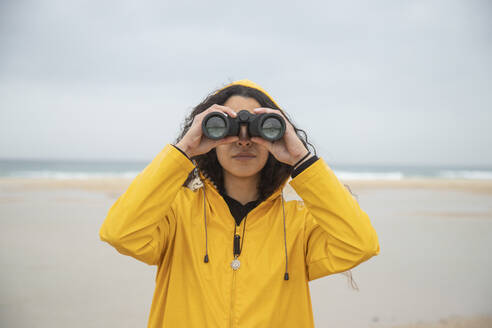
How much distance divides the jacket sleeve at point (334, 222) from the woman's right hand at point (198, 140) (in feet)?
1.25

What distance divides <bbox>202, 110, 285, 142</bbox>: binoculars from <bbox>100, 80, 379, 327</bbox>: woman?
0.03 m

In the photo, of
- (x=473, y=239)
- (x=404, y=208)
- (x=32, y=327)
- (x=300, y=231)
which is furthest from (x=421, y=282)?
(x=404, y=208)

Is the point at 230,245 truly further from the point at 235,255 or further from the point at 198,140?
the point at 198,140

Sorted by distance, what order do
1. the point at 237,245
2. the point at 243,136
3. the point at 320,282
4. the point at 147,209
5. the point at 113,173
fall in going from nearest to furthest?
the point at 147,209
the point at 237,245
the point at 243,136
the point at 320,282
the point at 113,173

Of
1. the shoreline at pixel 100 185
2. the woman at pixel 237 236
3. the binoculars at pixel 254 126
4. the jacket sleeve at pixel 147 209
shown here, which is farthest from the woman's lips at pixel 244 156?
the shoreline at pixel 100 185

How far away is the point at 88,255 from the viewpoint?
4523 millimetres

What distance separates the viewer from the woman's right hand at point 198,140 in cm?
130

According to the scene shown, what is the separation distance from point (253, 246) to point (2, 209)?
874 cm

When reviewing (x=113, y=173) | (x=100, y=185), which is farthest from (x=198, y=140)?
(x=113, y=173)

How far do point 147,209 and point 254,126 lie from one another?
1.81 feet

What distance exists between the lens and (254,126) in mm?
1326

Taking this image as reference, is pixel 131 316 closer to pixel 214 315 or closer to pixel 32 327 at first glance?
pixel 32 327

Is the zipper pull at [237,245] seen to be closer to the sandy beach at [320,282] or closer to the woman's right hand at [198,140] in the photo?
the woman's right hand at [198,140]

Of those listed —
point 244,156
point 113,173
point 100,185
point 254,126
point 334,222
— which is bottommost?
point 113,173
